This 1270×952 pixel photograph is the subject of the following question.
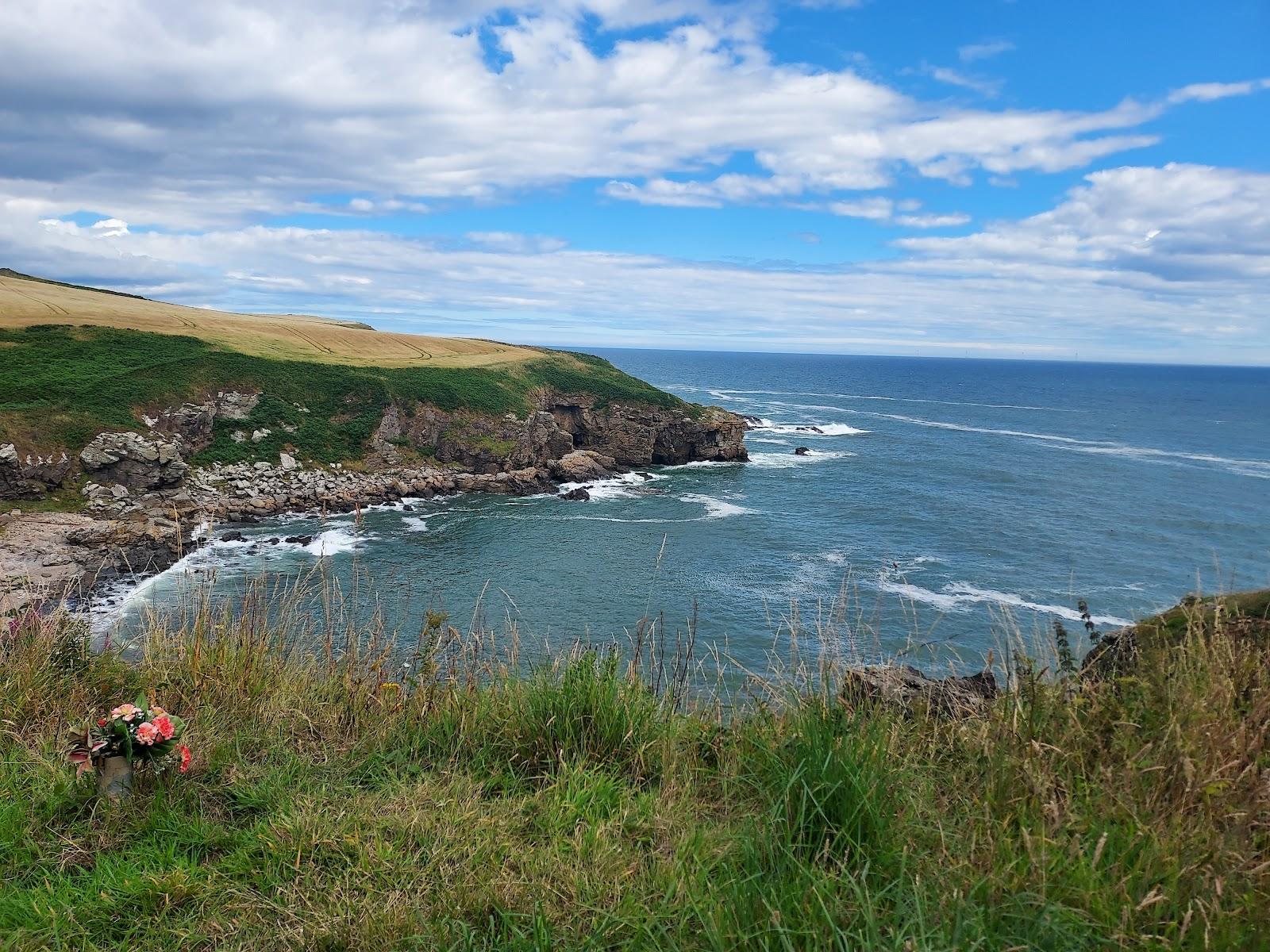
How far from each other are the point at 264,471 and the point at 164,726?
4388cm

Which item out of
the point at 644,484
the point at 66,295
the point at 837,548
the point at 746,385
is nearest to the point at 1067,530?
the point at 837,548

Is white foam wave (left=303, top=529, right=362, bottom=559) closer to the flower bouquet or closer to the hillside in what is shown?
the hillside

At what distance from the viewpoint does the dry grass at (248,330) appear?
5622cm

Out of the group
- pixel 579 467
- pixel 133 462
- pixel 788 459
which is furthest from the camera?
pixel 788 459

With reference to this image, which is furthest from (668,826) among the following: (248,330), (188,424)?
(248,330)

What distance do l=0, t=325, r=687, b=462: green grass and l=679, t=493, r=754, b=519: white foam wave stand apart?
58.3ft

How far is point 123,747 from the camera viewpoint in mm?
4215

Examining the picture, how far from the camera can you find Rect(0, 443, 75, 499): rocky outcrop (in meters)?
33.6

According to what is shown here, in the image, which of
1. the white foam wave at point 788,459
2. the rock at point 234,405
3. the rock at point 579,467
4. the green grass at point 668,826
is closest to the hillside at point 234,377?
the rock at point 234,405

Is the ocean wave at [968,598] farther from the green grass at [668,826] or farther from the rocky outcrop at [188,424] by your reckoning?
the rocky outcrop at [188,424]

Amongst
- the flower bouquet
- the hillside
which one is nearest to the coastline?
the hillside

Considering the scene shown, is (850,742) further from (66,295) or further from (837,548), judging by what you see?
(66,295)

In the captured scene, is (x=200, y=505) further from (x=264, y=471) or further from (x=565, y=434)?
(x=565, y=434)

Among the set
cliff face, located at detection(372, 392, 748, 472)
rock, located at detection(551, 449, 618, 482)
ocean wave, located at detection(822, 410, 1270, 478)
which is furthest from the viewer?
ocean wave, located at detection(822, 410, 1270, 478)
